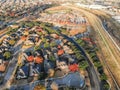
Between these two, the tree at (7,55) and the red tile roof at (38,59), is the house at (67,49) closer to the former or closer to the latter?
the red tile roof at (38,59)

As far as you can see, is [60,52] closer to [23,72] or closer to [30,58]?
[30,58]

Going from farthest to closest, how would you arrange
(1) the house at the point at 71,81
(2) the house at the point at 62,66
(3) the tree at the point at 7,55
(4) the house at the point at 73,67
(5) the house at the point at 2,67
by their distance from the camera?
(3) the tree at the point at 7,55, (5) the house at the point at 2,67, (2) the house at the point at 62,66, (4) the house at the point at 73,67, (1) the house at the point at 71,81

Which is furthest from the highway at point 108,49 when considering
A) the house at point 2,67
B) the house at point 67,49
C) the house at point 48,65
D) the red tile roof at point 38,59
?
the house at point 2,67

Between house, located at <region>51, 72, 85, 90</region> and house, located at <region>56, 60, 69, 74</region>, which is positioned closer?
house, located at <region>51, 72, 85, 90</region>

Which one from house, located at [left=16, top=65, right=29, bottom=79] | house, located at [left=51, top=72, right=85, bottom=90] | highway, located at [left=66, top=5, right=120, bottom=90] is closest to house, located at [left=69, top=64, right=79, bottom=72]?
house, located at [left=51, top=72, right=85, bottom=90]

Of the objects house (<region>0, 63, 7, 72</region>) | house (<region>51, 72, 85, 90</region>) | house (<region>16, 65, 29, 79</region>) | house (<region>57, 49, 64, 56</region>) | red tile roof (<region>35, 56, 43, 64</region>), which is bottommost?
house (<region>51, 72, 85, 90</region>)

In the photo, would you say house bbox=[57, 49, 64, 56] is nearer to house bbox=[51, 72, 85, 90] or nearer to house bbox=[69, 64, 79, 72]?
house bbox=[69, 64, 79, 72]

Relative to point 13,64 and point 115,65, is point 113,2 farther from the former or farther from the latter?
point 13,64

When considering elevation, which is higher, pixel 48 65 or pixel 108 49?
pixel 108 49

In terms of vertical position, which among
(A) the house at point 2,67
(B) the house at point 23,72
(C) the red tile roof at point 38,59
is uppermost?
(C) the red tile roof at point 38,59

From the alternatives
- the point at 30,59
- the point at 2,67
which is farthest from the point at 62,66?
the point at 2,67

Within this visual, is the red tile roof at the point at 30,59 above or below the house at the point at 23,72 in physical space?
above
